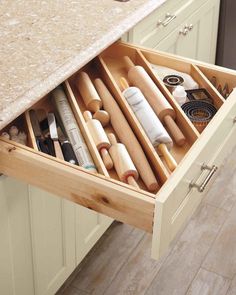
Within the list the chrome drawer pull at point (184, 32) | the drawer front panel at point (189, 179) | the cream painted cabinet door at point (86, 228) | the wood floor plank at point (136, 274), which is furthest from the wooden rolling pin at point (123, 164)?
the chrome drawer pull at point (184, 32)

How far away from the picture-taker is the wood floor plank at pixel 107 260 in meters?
2.03

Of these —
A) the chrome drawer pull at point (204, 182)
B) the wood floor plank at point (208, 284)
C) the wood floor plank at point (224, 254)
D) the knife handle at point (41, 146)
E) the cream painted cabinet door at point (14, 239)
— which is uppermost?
the knife handle at point (41, 146)

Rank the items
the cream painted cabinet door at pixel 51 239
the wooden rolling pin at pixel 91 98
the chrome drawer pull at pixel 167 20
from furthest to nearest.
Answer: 1. the chrome drawer pull at pixel 167 20
2. the cream painted cabinet door at pixel 51 239
3. the wooden rolling pin at pixel 91 98

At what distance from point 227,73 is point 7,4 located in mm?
716

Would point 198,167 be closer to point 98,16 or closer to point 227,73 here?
point 227,73

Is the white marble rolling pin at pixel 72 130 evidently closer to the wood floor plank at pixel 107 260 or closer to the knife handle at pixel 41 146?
the knife handle at pixel 41 146

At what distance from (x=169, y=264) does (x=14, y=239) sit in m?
0.75

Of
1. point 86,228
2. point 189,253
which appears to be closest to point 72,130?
point 86,228

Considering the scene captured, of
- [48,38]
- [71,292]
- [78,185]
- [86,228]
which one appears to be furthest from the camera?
[71,292]

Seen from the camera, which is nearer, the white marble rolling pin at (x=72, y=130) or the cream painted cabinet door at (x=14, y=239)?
the white marble rolling pin at (x=72, y=130)

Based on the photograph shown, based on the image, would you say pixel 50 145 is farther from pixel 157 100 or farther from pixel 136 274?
pixel 136 274

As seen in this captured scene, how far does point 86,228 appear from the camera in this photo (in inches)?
74.5

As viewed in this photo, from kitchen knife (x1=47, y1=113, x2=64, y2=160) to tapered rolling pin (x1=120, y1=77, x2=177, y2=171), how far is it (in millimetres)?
193

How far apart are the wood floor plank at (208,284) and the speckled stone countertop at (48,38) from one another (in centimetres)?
88
